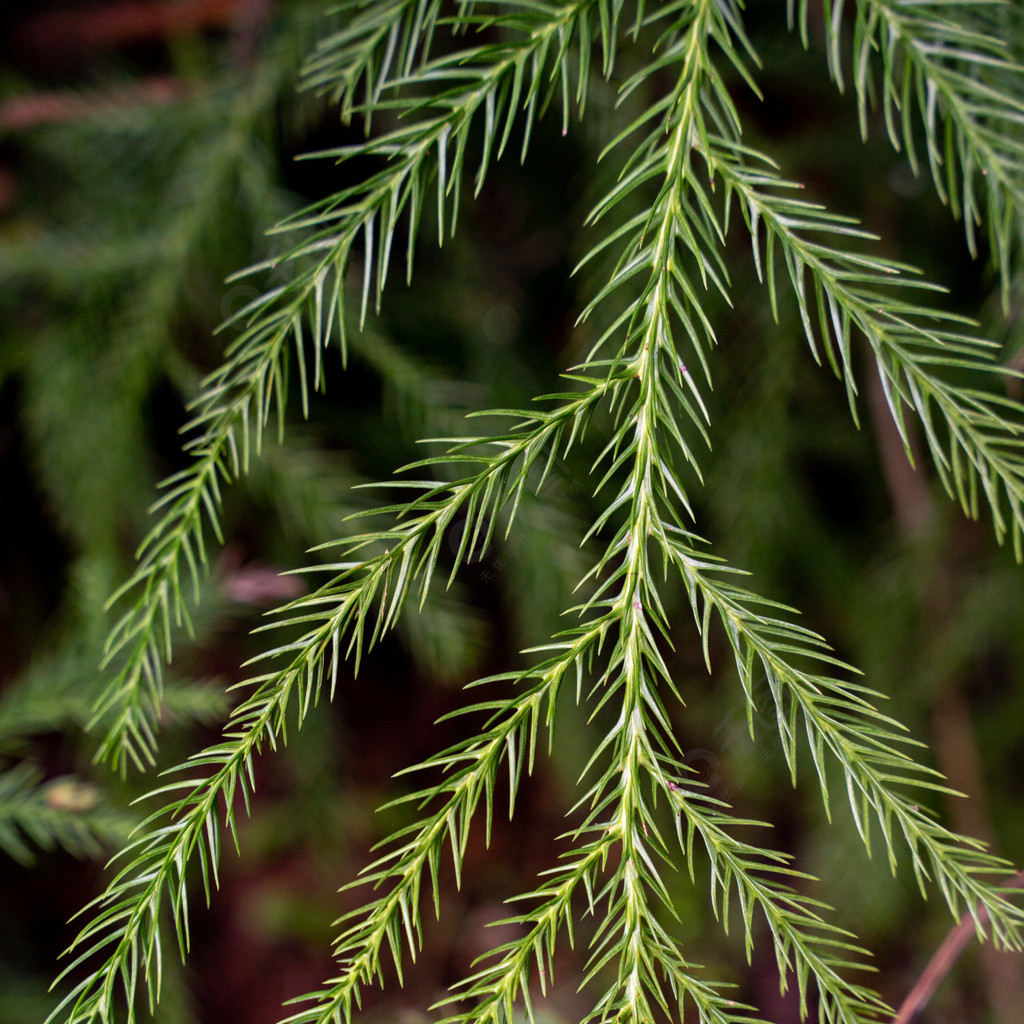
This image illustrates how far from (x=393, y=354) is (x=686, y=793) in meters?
0.90

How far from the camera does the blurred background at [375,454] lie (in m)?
1.35

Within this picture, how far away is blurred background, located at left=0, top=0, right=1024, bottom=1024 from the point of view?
4.43 ft

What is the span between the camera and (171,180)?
1.55m

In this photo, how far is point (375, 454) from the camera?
1.79m

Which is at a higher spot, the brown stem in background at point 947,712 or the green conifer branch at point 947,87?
the green conifer branch at point 947,87

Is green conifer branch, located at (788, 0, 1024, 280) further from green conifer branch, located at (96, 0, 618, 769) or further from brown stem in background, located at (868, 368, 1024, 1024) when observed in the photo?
brown stem in background, located at (868, 368, 1024, 1024)

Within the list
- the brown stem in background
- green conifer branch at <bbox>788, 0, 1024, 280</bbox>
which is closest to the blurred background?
the brown stem in background

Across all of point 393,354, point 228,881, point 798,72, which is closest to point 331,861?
point 228,881

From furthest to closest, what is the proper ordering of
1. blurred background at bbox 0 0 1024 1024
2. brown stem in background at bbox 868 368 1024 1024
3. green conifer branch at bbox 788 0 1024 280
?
1. brown stem in background at bbox 868 368 1024 1024
2. blurred background at bbox 0 0 1024 1024
3. green conifer branch at bbox 788 0 1024 280

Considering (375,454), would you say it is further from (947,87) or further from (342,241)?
(947,87)

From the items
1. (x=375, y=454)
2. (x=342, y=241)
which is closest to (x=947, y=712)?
(x=375, y=454)

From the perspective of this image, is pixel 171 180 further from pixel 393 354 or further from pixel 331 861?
pixel 331 861

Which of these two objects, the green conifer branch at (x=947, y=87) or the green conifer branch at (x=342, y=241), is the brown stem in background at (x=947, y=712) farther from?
the green conifer branch at (x=342, y=241)

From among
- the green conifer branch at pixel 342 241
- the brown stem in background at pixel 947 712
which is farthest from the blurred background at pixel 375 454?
the green conifer branch at pixel 342 241
